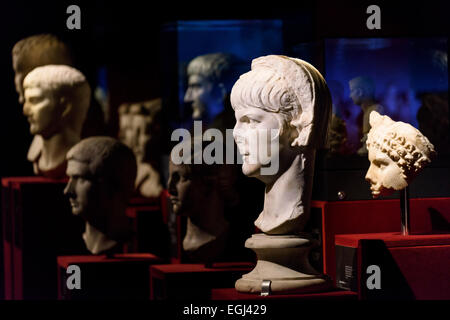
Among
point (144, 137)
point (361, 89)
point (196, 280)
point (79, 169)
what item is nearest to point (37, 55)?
point (144, 137)

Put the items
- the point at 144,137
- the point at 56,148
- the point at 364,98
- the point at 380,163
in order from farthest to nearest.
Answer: the point at 144,137 → the point at 56,148 → the point at 364,98 → the point at 380,163

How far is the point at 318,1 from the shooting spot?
6375 mm

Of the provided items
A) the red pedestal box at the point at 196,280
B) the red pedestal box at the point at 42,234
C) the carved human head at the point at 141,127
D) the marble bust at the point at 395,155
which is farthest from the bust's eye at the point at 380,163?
the carved human head at the point at 141,127

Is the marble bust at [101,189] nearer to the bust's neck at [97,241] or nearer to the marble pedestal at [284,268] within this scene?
the bust's neck at [97,241]

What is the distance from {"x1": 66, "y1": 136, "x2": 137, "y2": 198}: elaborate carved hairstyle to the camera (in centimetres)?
743

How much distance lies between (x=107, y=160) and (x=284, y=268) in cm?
218

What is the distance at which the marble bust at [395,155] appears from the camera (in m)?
5.81

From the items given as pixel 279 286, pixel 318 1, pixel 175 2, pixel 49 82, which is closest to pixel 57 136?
pixel 49 82

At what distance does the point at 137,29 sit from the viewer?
968 centimetres

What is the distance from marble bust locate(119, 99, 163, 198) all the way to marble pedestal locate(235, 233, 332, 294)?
3.98 m

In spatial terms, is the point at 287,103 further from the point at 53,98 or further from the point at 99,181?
the point at 53,98

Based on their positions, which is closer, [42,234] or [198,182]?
[198,182]

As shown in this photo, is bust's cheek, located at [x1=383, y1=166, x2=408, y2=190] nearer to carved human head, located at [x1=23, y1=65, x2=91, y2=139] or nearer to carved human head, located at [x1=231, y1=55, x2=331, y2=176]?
carved human head, located at [x1=231, y1=55, x2=331, y2=176]

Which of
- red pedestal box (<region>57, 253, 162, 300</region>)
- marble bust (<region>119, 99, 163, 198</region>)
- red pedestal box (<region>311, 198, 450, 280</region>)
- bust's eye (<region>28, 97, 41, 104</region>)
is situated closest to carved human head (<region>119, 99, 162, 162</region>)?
marble bust (<region>119, 99, 163, 198</region>)
